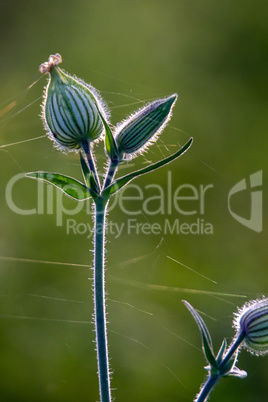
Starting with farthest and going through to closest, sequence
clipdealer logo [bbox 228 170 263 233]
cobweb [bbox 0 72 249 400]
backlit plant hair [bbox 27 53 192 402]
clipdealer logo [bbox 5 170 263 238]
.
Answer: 1. clipdealer logo [bbox 228 170 263 233]
2. clipdealer logo [bbox 5 170 263 238]
3. cobweb [bbox 0 72 249 400]
4. backlit plant hair [bbox 27 53 192 402]

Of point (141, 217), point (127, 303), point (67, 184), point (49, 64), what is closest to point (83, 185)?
point (67, 184)

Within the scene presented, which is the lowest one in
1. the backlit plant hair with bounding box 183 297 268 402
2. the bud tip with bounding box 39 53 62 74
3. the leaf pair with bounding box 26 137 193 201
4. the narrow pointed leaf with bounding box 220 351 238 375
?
the narrow pointed leaf with bounding box 220 351 238 375

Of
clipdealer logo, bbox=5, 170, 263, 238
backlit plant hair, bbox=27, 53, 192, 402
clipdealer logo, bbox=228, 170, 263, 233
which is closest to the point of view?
backlit plant hair, bbox=27, 53, 192, 402

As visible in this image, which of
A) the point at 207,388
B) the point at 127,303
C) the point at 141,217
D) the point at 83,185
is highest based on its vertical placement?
the point at 141,217

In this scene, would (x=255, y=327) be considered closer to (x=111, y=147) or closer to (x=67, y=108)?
(x=111, y=147)

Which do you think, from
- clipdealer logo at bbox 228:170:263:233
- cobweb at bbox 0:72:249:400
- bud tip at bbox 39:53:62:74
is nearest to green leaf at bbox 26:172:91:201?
bud tip at bbox 39:53:62:74

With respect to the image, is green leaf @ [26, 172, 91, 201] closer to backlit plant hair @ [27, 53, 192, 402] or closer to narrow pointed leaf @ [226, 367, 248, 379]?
backlit plant hair @ [27, 53, 192, 402]
